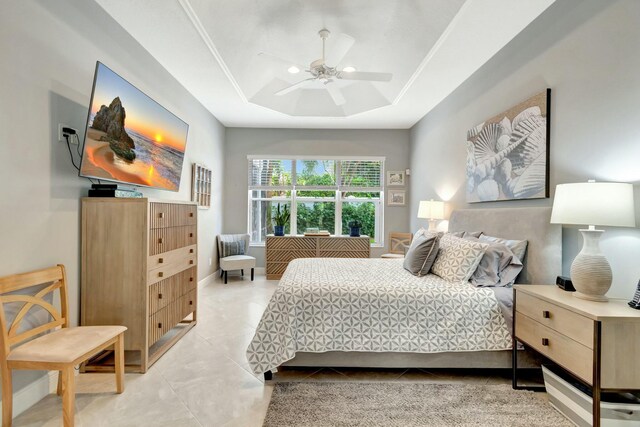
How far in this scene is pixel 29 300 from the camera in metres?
1.72

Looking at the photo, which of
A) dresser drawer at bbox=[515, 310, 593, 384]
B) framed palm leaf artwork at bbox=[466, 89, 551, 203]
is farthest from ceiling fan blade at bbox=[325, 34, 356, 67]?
dresser drawer at bbox=[515, 310, 593, 384]

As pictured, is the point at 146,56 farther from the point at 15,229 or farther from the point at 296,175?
the point at 296,175

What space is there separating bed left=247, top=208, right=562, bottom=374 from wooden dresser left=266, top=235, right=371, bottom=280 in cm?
303

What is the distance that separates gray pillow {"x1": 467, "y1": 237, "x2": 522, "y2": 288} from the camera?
2.34 metres

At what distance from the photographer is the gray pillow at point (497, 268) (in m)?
2.34

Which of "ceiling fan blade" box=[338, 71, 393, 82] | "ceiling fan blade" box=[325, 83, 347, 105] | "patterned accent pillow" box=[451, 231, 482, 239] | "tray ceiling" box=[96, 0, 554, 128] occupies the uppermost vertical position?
"ceiling fan blade" box=[325, 83, 347, 105]

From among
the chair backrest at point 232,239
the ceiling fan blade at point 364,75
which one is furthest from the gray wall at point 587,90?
the chair backrest at point 232,239

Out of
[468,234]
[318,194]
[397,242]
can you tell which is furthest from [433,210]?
[318,194]

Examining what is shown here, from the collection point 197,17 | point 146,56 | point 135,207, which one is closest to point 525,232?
point 135,207

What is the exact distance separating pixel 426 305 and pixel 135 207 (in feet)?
7.35

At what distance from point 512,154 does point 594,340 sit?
1.76 meters

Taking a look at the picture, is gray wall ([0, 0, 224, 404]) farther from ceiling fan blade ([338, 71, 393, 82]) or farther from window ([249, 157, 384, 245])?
window ([249, 157, 384, 245])

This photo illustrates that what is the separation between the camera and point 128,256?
2.26 metres

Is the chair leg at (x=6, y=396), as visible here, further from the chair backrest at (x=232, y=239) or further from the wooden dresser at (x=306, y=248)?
the wooden dresser at (x=306, y=248)
